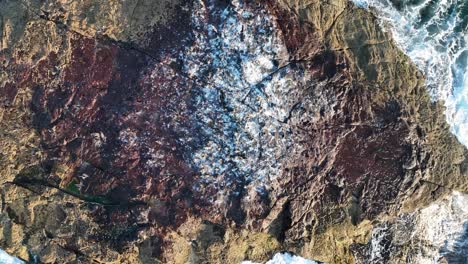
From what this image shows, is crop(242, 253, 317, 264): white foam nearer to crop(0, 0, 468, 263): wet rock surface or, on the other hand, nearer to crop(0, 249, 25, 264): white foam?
crop(0, 0, 468, 263): wet rock surface

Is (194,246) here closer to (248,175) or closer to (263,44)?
(248,175)

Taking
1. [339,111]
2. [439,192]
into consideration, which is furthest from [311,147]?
[439,192]

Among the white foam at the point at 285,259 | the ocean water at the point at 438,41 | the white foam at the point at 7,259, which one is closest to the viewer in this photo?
the white foam at the point at 7,259

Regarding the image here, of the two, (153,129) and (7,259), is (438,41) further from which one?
(7,259)

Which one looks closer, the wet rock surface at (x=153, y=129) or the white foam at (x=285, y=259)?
the wet rock surface at (x=153, y=129)

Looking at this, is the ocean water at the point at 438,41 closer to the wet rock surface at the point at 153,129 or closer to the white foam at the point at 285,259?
the wet rock surface at the point at 153,129

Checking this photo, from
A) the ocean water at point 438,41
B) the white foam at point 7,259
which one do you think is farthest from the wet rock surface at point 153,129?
the ocean water at point 438,41
